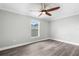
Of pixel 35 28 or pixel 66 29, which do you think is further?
pixel 35 28

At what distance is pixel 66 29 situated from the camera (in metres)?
6.33

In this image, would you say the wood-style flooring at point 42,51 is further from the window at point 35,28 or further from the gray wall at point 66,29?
the window at point 35,28

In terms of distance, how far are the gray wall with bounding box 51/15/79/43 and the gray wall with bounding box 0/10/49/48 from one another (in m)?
2.59

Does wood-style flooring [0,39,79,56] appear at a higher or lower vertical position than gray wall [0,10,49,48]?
lower

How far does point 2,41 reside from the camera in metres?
4.16

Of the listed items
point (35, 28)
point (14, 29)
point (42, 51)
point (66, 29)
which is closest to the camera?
point (42, 51)

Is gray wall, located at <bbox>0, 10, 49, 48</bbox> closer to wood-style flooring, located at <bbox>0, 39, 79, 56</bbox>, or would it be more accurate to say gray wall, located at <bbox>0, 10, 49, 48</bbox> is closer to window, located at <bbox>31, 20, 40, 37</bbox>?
window, located at <bbox>31, 20, 40, 37</bbox>

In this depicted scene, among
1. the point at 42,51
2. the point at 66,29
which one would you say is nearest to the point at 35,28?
the point at 66,29

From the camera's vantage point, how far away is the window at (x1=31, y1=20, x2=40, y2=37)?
6173 millimetres

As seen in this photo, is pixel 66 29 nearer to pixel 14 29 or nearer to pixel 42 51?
pixel 42 51

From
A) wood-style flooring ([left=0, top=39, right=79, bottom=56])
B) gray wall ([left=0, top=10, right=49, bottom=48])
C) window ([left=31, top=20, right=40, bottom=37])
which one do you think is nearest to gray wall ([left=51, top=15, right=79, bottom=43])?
wood-style flooring ([left=0, top=39, right=79, bottom=56])

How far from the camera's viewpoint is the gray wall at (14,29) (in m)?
4.18

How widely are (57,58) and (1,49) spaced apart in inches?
155

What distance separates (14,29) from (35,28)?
2203 millimetres
